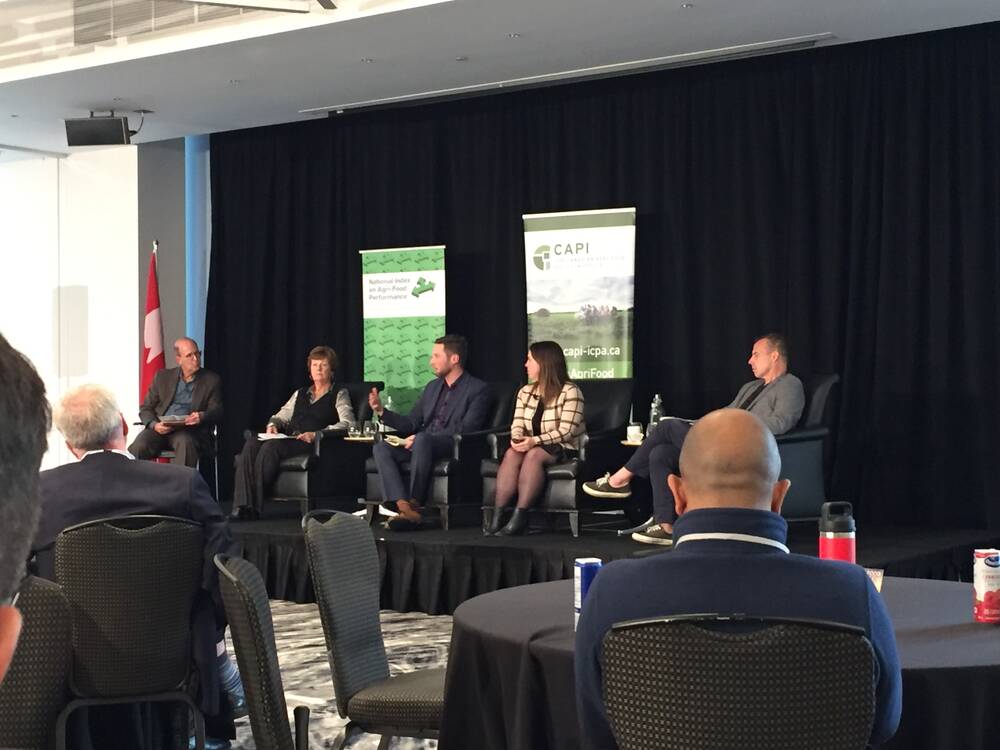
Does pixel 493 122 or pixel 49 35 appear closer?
pixel 49 35

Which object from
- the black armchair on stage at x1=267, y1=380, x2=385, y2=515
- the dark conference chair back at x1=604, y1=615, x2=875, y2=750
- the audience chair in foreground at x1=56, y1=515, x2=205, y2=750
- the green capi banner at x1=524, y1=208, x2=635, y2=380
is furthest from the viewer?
the green capi banner at x1=524, y1=208, x2=635, y2=380

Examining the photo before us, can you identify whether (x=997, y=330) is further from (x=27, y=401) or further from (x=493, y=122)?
(x=27, y=401)

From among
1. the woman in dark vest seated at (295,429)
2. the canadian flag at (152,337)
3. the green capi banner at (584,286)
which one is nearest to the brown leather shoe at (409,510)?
the woman in dark vest seated at (295,429)

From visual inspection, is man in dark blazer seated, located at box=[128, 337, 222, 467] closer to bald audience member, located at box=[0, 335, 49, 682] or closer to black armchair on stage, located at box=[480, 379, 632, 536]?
black armchair on stage, located at box=[480, 379, 632, 536]

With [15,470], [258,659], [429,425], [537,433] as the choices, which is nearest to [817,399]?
[537,433]

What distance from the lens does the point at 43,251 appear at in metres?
10.5

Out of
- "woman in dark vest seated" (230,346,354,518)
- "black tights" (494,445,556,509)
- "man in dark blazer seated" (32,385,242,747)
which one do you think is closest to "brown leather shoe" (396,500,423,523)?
"black tights" (494,445,556,509)

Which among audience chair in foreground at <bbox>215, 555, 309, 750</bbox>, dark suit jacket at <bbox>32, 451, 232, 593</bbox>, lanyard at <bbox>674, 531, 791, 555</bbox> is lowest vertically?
audience chair in foreground at <bbox>215, 555, 309, 750</bbox>

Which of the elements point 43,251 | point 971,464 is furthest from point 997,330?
point 43,251

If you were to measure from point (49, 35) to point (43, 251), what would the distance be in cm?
277

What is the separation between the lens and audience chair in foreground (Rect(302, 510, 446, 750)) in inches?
119

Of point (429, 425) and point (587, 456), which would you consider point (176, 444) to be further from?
point (587, 456)

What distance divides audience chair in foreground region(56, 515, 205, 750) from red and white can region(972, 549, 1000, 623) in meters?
1.89

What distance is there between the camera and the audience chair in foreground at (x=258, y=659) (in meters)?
2.46
